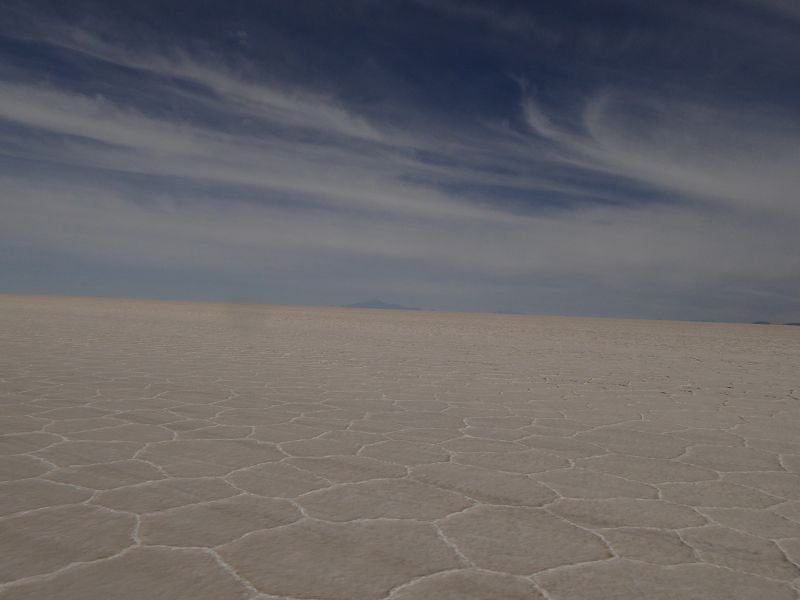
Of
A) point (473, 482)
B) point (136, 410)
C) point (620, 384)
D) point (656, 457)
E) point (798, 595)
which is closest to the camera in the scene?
point (798, 595)

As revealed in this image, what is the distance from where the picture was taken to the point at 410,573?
154 centimetres

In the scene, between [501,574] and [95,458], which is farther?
[95,458]

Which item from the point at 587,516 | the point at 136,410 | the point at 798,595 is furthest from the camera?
the point at 136,410

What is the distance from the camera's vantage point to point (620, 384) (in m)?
5.55

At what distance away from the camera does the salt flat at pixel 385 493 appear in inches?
59.4

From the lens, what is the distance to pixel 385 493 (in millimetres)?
2152

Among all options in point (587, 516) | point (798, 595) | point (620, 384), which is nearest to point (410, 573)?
point (587, 516)

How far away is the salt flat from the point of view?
4.95 feet

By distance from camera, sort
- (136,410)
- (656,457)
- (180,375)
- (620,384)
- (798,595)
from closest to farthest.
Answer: (798,595), (656,457), (136,410), (180,375), (620,384)

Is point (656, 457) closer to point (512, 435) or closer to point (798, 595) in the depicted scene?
point (512, 435)

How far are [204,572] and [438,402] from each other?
277 cm

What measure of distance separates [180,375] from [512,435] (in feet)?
10.1

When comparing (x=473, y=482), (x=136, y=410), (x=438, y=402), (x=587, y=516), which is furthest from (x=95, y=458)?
(x=438, y=402)

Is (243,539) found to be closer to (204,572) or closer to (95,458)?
(204,572)
